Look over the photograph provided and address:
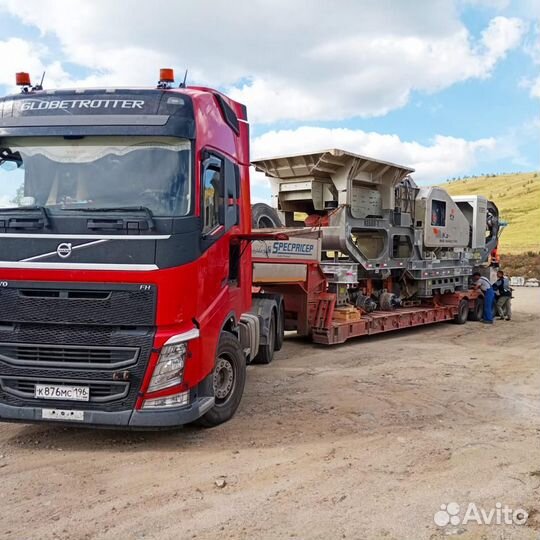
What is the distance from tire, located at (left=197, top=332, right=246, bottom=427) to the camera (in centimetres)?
556

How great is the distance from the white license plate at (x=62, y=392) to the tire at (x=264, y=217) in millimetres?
6197

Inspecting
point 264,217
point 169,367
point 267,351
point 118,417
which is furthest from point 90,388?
A: point 264,217

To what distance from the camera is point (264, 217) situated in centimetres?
1105

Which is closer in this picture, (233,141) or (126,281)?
(126,281)

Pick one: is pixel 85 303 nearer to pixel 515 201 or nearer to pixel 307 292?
pixel 307 292

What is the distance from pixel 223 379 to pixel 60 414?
63.2 inches

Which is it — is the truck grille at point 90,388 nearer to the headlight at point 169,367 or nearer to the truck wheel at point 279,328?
the headlight at point 169,367

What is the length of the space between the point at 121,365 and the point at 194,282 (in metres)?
0.90

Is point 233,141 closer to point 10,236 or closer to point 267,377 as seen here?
point 10,236

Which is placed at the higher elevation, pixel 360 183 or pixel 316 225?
pixel 360 183

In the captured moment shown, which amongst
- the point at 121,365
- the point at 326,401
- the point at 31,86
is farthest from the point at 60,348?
the point at 326,401

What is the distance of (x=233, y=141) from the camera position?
6.17m

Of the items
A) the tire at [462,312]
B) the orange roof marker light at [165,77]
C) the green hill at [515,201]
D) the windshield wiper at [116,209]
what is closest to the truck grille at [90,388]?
the windshield wiper at [116,209]

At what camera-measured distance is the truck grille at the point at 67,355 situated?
476 centimetres
